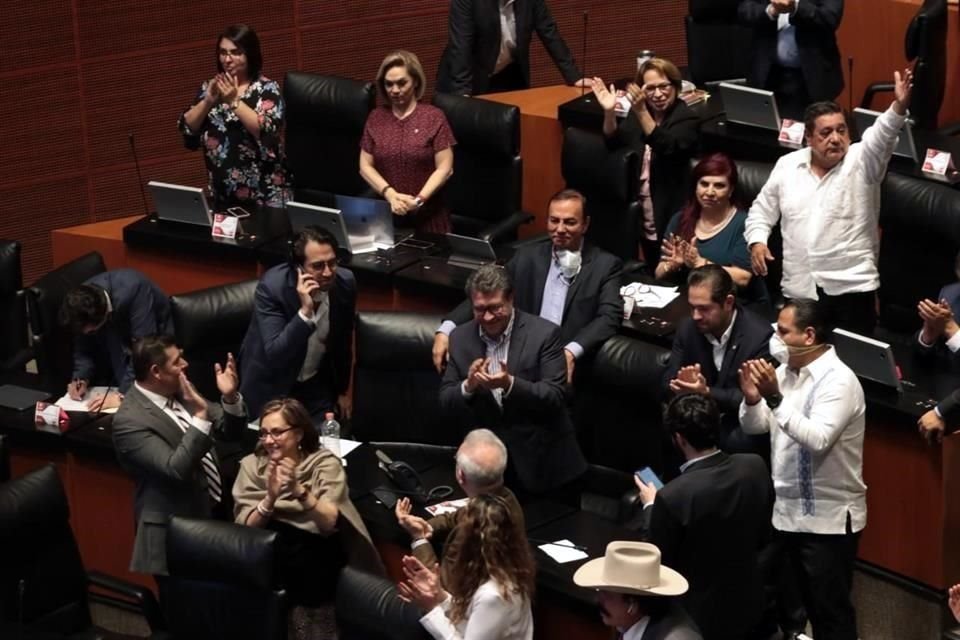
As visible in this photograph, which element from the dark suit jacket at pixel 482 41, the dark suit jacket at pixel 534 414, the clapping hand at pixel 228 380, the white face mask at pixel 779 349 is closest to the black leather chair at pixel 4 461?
the clapping hand at pixel 228 380

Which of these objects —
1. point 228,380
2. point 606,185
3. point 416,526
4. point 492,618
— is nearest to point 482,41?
point 606,185

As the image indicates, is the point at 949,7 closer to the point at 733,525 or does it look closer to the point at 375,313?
the point at 375,313

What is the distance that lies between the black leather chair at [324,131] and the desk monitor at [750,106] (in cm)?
160

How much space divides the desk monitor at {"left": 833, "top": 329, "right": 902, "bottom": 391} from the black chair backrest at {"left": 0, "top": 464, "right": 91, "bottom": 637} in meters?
2.74

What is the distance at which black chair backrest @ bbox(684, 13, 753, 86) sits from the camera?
9320mm

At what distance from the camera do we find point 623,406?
6703mm

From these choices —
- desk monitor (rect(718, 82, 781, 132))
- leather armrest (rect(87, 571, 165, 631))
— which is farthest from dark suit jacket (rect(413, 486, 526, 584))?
desk monitor (rect(718, 82, 781, 132))

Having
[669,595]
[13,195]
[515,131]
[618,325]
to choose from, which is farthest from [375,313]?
[13,195]

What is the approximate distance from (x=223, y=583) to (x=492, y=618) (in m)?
1.18

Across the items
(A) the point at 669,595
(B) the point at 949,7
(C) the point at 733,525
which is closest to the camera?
(A) the point at 669,595

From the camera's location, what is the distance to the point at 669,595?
201 inches

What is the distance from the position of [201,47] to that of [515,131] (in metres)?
2.21

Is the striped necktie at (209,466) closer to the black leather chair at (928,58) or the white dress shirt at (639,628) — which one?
the white dress shirt at (639,628)

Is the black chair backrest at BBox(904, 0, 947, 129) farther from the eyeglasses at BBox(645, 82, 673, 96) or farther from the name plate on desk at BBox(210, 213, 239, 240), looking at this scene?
the name plate on desk at BBox(210, 213, 239, 240)
